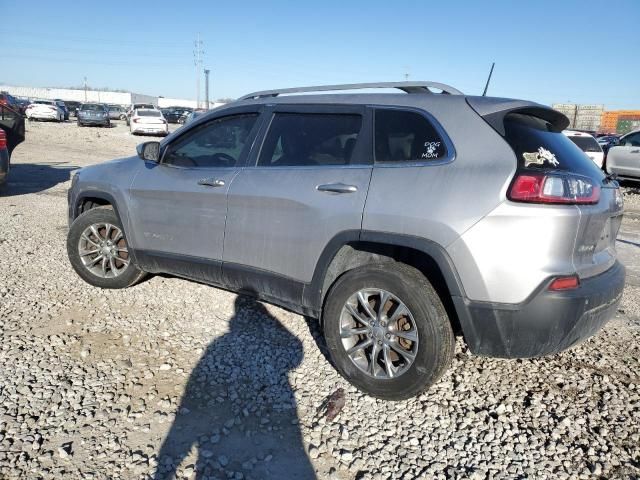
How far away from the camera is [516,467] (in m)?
2.38

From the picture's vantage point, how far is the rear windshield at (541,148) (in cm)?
255

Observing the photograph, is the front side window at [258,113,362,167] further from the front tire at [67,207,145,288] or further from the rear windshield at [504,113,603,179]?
the front tire at [67,207,145,288]

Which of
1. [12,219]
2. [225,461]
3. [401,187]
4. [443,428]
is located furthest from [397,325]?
[12,219]

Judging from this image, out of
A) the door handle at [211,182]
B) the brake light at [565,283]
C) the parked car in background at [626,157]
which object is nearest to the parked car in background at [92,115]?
the parked car in background at [626,157]

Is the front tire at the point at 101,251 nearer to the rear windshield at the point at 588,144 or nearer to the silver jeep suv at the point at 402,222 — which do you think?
the silver jeep suv at the point at 402,222

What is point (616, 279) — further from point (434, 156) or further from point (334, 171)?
point (334, 171)

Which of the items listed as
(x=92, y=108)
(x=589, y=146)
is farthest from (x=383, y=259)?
(x=92, y=108)

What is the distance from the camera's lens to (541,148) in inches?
104

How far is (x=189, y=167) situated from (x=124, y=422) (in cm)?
204

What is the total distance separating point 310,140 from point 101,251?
2421 mm

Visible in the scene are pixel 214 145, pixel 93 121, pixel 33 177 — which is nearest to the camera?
pixel 214 145

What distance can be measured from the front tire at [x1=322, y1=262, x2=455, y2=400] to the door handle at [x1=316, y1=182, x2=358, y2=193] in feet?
1.60

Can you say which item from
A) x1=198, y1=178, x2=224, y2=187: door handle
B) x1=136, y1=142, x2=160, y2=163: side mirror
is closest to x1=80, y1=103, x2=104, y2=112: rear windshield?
x1=136, y1=142, x2=160, y2=163: side mirror

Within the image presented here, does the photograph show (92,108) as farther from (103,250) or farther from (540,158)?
(540,158)
